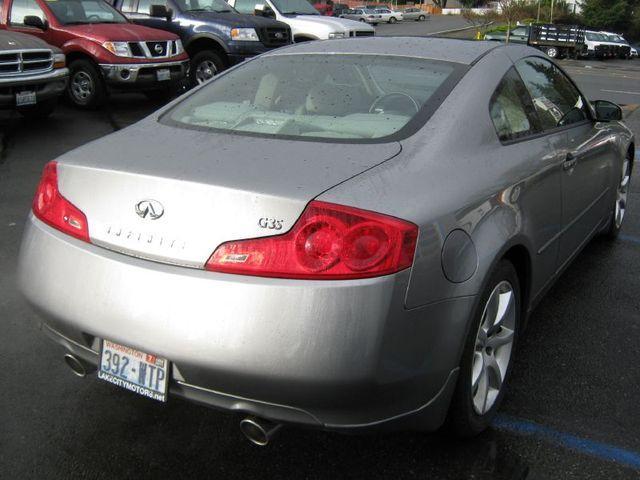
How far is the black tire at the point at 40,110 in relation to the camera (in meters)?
9.74

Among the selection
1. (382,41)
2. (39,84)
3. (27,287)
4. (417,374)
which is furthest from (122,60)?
(417,374)

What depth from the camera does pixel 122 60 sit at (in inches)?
400

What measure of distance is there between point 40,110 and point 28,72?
46.4 inches

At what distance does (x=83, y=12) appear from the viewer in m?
10.9

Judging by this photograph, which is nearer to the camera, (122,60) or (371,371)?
(371,371)

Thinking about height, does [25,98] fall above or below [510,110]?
below

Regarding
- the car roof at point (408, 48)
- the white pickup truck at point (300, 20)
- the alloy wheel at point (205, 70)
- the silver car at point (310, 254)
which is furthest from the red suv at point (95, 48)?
the silver car at point (310, 254)

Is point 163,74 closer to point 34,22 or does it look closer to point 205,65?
point 205,65

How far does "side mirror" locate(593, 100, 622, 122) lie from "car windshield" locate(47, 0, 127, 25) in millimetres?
8647

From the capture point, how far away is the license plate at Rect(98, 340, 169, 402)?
227 cm

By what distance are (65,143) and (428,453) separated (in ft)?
23.1

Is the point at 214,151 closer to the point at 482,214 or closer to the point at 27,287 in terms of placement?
the point at 27,287

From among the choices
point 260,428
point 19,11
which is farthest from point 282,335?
point 19,11

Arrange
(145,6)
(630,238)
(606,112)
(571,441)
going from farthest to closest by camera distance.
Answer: (145,6) → (630,238) → (606,112) → (571,441)
